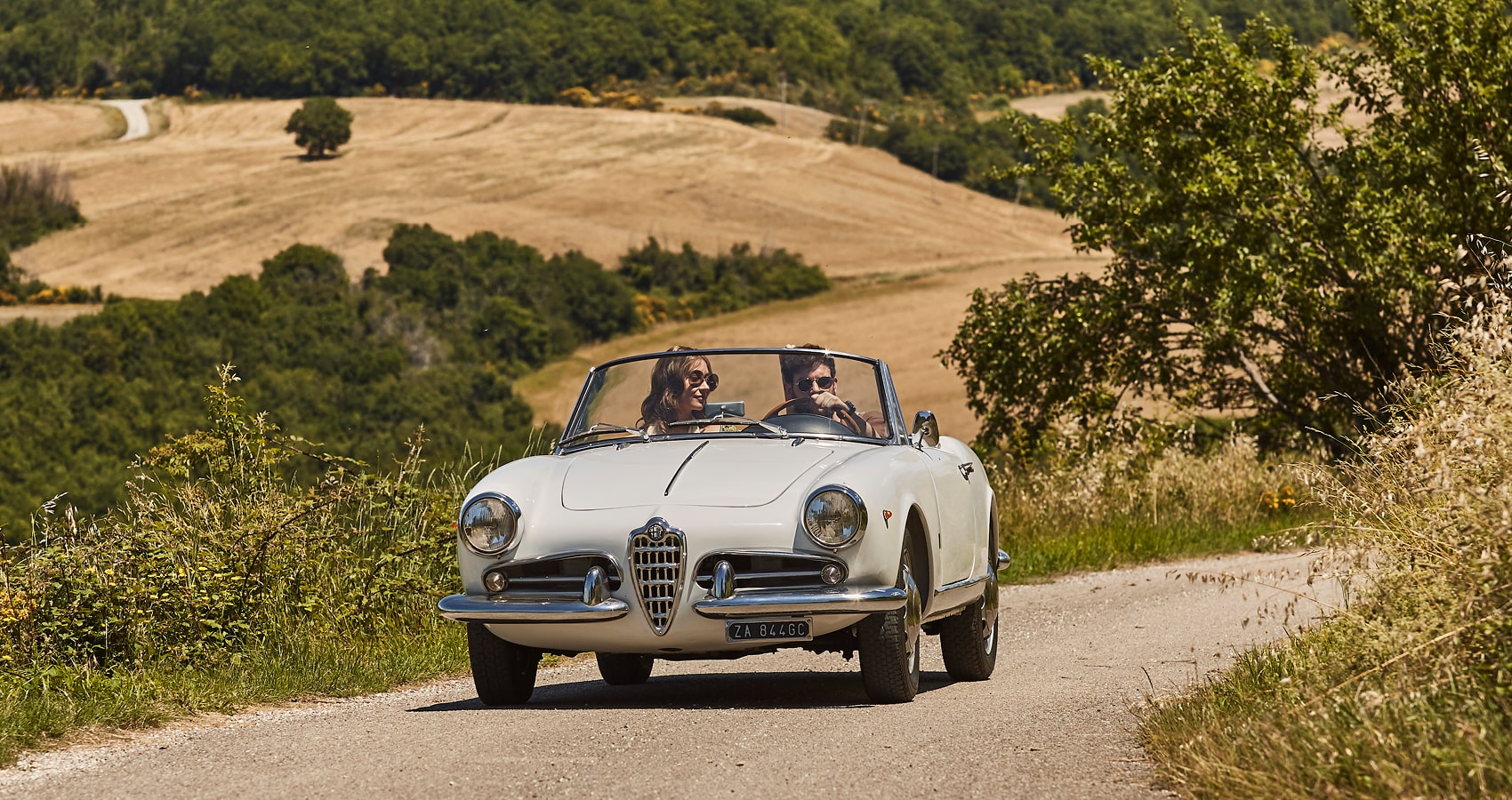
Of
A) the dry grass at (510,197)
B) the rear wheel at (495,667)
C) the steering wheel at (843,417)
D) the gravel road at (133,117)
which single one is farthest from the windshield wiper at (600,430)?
the gravel road at (133,117)

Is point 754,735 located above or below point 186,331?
above

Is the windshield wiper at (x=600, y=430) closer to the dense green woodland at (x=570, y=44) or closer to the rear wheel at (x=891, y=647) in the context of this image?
the rear wheel at (x=891, y=647)

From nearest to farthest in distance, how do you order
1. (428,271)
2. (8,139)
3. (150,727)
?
(150,727) → (428,271) → (8,139)

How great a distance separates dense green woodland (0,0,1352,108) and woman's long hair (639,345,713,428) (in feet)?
415

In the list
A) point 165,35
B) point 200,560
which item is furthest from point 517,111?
point 200,560

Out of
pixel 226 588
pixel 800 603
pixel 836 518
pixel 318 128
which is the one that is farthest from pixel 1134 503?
pixel 318 128

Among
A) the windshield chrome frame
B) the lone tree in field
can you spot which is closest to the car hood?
the windshield chrome frame

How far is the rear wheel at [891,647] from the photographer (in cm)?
805

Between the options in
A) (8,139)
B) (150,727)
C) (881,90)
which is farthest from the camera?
(881,90)

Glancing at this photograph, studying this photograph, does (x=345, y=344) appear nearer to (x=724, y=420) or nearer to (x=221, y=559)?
(x=221, y=559)

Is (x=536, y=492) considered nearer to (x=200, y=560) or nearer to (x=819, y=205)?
(x=200, y=560)

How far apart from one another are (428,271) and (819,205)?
25593mm

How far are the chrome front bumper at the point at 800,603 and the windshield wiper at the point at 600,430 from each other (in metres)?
1.58

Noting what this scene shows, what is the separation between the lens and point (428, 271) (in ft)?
319
